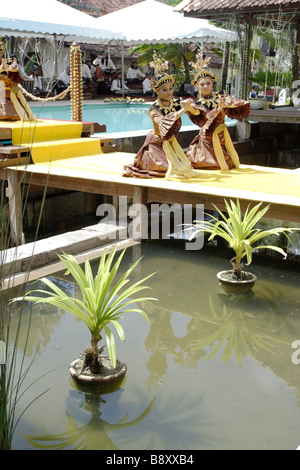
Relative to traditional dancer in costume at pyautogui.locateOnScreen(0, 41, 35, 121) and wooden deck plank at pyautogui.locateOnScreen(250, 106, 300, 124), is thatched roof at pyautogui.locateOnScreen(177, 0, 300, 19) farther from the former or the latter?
traditional dancer in costume at pyautogui.locateOnScreen(0, 41, 35, 121)

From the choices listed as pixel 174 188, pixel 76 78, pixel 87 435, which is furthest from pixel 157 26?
pixel 87 435

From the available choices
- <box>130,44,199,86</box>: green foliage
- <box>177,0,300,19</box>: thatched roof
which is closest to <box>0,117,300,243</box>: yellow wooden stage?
<box>177,0,300,19</box>: thatched roof

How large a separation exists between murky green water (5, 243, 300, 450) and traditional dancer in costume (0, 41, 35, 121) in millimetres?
4221

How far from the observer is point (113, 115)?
14.8 metres

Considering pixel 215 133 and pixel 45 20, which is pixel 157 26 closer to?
pixel 45 20

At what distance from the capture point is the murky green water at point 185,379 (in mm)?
2605

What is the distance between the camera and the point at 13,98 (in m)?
8.05

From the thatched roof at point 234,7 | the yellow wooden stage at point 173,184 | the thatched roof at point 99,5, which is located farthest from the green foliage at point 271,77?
the thatched roof at point 99,5

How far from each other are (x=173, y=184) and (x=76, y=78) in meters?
3.49

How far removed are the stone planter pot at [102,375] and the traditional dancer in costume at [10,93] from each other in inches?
208

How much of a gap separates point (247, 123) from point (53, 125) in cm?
465

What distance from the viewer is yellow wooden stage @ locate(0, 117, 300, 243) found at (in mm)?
5020

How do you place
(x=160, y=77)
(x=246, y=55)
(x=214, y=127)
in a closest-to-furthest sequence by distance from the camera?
(x=160, y=77)
(x=214, y=127)
(x=246, y=55)
